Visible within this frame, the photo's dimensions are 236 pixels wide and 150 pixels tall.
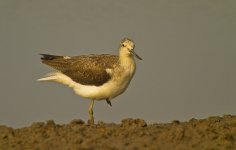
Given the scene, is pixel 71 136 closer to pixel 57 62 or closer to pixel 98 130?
pixel 98 130

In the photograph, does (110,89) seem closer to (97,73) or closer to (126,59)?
(97,73)

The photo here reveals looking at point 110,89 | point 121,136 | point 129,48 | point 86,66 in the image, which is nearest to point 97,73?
point 86,66

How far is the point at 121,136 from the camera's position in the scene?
1322cm

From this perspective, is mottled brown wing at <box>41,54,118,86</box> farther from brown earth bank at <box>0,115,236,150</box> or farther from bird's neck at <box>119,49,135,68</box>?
brown earth bank at <box>0,115,236,150</box>

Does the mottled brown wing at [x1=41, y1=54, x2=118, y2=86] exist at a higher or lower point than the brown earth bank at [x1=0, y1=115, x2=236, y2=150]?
higher

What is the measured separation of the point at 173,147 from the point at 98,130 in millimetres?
2080

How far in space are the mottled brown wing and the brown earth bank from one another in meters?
2.00

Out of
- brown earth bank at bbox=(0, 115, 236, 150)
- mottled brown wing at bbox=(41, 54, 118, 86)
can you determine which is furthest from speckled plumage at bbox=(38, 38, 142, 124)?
brown earth bank at bbox=(0, 115, 236, 150)

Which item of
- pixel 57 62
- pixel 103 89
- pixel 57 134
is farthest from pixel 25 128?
pixel 57 62

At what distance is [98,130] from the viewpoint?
13891 mm

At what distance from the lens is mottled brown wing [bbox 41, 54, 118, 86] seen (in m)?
16.9

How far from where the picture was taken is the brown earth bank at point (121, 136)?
12614 millimetres

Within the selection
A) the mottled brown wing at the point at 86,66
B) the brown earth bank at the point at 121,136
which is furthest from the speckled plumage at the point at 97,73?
the brown earth bank at the point at 121,136

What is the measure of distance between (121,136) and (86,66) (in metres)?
4.63
